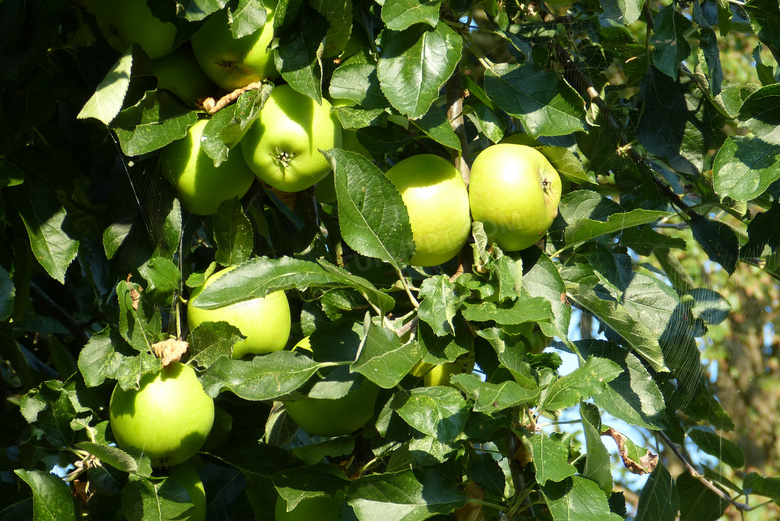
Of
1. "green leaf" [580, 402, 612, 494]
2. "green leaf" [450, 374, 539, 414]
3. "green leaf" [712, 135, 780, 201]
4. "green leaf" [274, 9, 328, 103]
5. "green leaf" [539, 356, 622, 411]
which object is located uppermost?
"green leaf" [274, 9, 328, 103]

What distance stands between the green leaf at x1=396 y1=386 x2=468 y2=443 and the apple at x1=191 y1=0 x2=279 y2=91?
0.50 m

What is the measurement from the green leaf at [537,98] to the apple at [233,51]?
31 centimetres

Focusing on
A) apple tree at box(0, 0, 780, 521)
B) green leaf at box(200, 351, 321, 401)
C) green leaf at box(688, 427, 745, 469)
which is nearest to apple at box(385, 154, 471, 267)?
apple tree at box(0, 0, 780, 521)

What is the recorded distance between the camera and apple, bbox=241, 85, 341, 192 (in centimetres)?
94

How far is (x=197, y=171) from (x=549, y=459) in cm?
60

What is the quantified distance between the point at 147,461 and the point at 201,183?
15.0 inches

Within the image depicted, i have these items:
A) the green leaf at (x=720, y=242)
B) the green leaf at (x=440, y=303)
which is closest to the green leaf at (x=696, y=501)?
the green leaf at (x=720, y=242)

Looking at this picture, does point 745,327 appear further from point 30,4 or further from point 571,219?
point 30,4

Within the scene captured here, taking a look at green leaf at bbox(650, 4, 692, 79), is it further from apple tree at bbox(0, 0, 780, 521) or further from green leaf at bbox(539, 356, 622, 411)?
green leaf at bbox(539, 356, 622, 411)

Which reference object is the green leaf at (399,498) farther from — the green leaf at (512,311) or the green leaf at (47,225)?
the green leaf at (47,225)

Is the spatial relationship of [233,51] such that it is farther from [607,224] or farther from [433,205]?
[607,224]

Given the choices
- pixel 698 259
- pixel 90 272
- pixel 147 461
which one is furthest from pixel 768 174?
pixel 698 259

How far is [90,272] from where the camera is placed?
1607mm

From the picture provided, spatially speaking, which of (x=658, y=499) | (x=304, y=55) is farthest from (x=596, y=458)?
(x=304, y=55)
